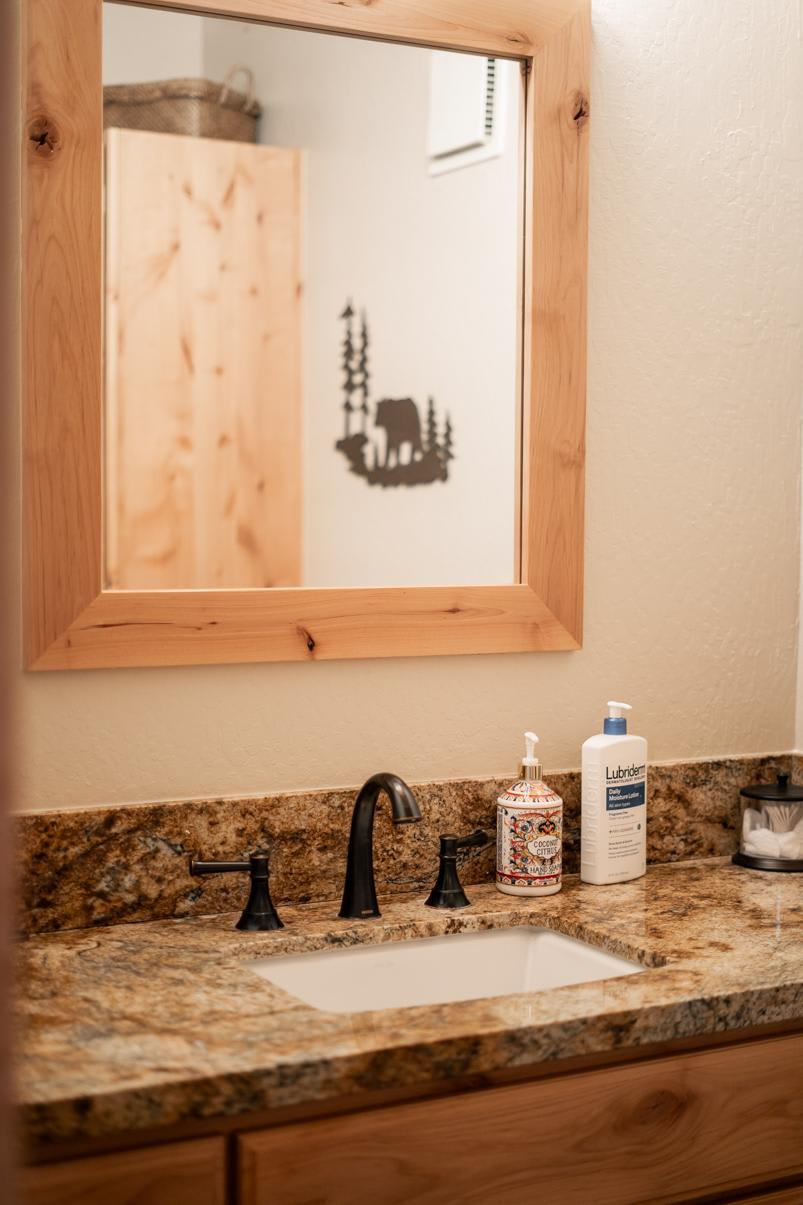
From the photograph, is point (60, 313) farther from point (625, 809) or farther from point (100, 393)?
point (625, 809)

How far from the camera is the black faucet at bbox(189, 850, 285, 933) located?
1.43 meters

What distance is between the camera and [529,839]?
157 centimetres

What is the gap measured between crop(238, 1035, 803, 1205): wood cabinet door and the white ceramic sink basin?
6.6 inches

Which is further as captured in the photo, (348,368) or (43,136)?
(348,368)

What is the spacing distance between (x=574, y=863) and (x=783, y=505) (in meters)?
0.61

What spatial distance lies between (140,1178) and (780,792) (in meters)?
1.04

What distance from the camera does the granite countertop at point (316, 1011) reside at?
3.33 ft

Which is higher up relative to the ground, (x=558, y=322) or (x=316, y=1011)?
(x=558, y=322)

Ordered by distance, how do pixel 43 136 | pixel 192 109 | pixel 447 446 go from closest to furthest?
pixel 43 136 → pixel 447 446 → pixel 192 109

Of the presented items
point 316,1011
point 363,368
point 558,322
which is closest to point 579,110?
point 558,322

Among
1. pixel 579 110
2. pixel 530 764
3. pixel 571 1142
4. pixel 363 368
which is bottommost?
pixel 571 1142

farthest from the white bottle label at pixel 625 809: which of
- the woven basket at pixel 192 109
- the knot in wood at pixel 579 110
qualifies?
the woven basket at pixel 192 109

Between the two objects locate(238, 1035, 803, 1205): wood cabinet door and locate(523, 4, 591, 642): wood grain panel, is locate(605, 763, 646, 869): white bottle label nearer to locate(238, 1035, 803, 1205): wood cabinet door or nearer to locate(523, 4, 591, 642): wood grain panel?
locate(523, 4, 591, 642): wood grain panel

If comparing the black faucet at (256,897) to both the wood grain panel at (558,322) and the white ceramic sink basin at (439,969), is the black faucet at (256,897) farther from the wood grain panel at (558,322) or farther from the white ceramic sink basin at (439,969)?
the wood grain panel at (558,322)
